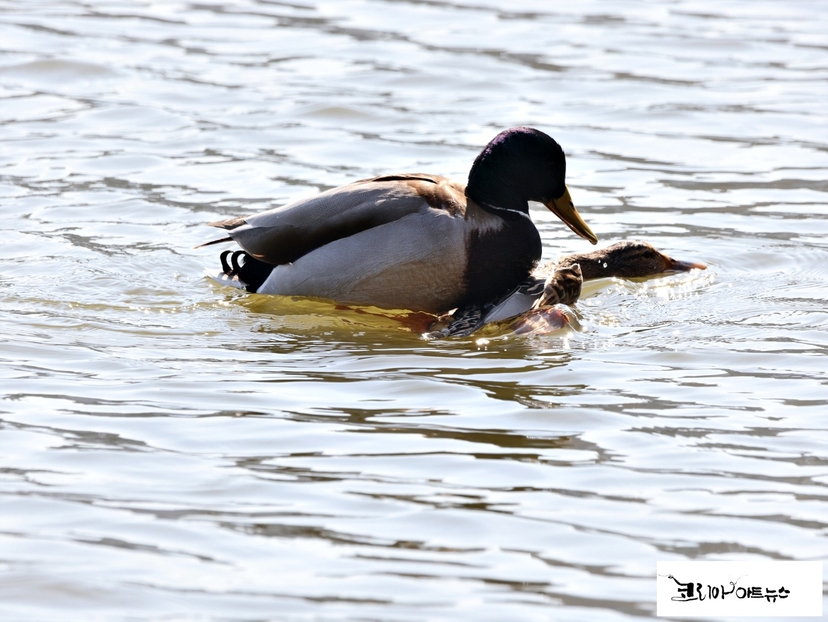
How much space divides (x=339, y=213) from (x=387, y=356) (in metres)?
1.10

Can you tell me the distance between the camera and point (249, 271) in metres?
8.35

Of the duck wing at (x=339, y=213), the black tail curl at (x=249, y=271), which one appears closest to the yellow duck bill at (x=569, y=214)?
the duck wing at (x=339, y=213)

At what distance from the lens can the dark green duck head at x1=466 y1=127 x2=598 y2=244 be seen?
26.1 feet

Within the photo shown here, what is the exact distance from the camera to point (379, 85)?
45.0ft

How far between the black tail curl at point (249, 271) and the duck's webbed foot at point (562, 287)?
1.70 m

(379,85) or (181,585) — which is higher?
(379,85)

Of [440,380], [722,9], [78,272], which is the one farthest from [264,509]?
Answer: [722,9]

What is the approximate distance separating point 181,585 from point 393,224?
3645mm

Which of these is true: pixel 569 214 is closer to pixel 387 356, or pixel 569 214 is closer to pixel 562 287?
pixel 562 287

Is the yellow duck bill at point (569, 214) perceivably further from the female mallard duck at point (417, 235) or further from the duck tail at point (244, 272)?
the duck tail at point (244, 272)

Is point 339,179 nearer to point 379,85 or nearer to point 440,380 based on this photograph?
point 379,85

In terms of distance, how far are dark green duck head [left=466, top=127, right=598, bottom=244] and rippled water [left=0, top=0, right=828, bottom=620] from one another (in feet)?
2.77

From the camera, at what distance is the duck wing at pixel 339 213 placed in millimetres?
7699

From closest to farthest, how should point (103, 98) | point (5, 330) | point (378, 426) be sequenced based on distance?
point (378, 426)
point (5, 330)
point (103, 98)
